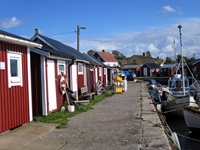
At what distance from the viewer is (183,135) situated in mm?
14375

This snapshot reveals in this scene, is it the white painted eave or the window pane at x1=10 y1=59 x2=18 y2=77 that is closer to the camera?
the white painted eave

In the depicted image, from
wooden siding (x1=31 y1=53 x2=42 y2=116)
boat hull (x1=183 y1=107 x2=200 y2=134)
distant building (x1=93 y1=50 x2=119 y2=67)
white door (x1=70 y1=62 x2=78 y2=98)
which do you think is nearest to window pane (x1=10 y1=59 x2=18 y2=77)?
wooden siding (x1=31 y1=53 x2=42 y2=116)

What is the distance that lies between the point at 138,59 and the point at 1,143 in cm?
10803

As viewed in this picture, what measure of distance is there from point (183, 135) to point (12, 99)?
8771 millimetres

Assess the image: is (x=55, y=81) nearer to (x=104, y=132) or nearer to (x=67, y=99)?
(x=67, y=99)

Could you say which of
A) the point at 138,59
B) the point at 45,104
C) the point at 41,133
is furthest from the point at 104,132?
the point at 138,59

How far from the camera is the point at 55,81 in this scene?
13.3 meters

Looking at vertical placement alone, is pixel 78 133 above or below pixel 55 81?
below

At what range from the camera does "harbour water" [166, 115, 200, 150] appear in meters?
12.3

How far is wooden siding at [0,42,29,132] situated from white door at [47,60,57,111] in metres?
2.12

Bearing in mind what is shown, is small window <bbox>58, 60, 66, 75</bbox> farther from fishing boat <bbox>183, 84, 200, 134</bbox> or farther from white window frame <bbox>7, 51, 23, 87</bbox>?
fishing boat <bbox>183, 84, 200, 134</bbox>

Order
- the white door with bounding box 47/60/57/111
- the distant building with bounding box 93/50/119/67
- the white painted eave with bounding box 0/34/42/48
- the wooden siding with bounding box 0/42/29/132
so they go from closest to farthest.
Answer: the white painted eave with bounding box 0/34/42/48, the wooden siding with bounding box 0/42/29/132, the white door with bounding box 47/60/57/111, the distant building with bounding box 93/50/119/67

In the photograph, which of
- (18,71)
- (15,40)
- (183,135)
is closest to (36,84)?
(18,71)

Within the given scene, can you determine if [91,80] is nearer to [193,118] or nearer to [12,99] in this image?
[193,118]
